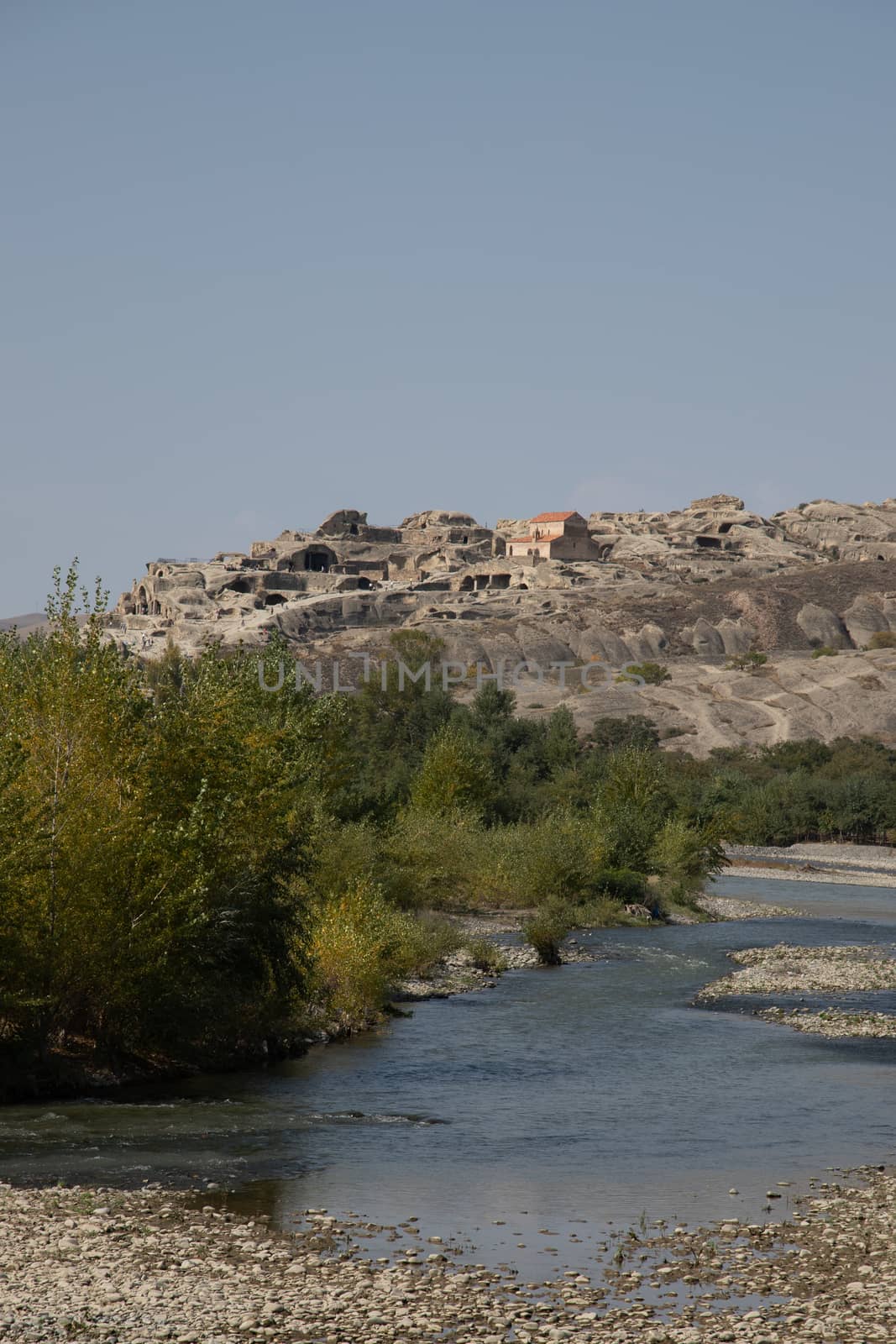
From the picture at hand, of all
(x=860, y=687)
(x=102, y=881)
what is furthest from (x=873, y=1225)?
(x=860, y=687)

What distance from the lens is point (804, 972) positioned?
3784cm

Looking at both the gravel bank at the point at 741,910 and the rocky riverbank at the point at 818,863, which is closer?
the gravel bank at the point at 741,910

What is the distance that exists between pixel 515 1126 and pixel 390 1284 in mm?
7784

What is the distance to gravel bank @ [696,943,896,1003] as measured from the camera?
35.0 metres

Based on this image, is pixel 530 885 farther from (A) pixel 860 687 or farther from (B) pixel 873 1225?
(A) pixel 860 687

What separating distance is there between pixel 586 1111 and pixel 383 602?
124156 mm

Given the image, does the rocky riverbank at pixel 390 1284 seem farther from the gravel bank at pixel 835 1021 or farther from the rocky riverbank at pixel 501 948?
the rocky riverbank at pixel 501 948

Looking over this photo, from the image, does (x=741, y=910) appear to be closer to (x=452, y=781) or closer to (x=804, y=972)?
(x=452, y=781)

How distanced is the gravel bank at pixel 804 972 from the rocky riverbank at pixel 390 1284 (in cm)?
1918

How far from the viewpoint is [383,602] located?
475ft

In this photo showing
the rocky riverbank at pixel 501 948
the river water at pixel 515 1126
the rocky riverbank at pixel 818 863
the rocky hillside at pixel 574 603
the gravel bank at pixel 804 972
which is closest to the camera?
the river water at pixel 515 1126

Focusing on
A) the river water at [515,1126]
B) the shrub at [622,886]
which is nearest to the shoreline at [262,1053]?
the river water at [515,1126]

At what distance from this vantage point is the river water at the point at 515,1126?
1634cm

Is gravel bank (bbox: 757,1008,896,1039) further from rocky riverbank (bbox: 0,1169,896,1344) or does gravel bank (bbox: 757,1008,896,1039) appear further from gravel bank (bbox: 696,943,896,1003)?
rocky riverbank (bbox: 0,1169,896,1344)
